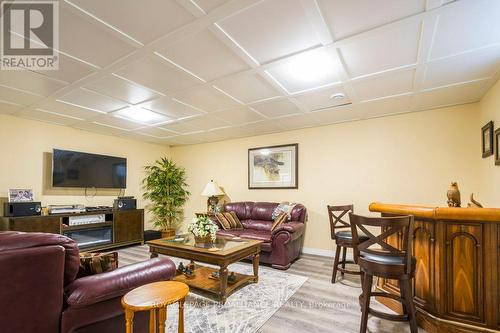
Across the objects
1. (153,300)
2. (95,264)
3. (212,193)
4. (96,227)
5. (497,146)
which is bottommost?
(96,227)

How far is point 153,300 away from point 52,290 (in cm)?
56

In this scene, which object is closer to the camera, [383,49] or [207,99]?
[383,49]

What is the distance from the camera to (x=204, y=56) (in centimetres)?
233

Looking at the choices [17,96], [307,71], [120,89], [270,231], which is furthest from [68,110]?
[270,231]

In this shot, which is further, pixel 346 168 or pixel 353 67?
pixel 346 168

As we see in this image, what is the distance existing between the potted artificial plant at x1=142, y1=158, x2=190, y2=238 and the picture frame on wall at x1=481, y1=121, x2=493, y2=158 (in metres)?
5.86

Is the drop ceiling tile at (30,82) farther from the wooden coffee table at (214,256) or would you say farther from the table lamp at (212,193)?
the table lamp at (212,193)

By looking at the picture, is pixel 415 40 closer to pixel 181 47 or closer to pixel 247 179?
pixel 181 47

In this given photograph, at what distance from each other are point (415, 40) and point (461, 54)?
59cm

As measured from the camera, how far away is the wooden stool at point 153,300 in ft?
4.45

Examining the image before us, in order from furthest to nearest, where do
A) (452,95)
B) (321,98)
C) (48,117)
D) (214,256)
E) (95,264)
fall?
(48,117) < (321,98) < (452,95) < (214,256) < (95,264)

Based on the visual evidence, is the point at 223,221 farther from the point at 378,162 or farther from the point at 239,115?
the point at 378,162

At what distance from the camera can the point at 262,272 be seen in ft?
11.7

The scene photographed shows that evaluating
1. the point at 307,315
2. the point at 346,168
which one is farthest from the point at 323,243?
the point at 307,315
